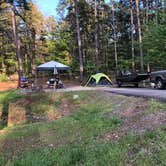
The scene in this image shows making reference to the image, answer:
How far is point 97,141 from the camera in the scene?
21.1 ft

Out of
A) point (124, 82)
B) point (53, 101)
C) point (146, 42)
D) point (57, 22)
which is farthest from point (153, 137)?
point (57, 22)

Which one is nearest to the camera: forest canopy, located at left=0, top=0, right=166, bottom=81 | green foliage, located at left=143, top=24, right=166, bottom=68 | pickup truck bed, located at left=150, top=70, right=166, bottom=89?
pickup truck bed, located at left=150, top=70, right=166, bottom=89

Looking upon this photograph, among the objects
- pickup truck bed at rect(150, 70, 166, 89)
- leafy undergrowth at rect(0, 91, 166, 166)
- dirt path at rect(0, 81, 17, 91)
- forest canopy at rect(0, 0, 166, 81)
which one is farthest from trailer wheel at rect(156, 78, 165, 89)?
forest canopy at rect(0, 0, 166, 81)

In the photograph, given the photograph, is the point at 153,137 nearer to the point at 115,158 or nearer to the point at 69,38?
the point at 115,158

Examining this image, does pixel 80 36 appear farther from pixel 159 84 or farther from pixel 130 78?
pixel 159 84

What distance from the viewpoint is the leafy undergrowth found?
5.25 m

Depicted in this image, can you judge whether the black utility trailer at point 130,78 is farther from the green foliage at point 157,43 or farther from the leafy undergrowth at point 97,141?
the leafy undergrowth at point 97,141

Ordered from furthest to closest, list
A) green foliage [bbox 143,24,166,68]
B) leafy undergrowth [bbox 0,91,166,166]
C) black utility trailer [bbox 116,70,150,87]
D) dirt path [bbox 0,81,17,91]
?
dirt path [bbox 0,81,17,91]
green foliage [bbox 143,24,166,68]
black utility trailer [bbox 116,70,150,87]
leafy undergrowth [bbox 0,91,166,166]

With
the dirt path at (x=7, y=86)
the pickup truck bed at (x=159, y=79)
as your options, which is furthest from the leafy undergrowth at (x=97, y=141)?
the dirt path at (x=7, y=86)

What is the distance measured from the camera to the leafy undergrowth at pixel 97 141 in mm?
5254

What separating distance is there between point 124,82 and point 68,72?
20113mm

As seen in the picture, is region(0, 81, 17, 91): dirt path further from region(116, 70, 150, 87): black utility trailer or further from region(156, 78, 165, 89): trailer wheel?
region(156, 78, 165, 89): trailer wheel

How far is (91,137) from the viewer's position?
6.98 m

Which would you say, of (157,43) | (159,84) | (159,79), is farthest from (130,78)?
(159,84)
